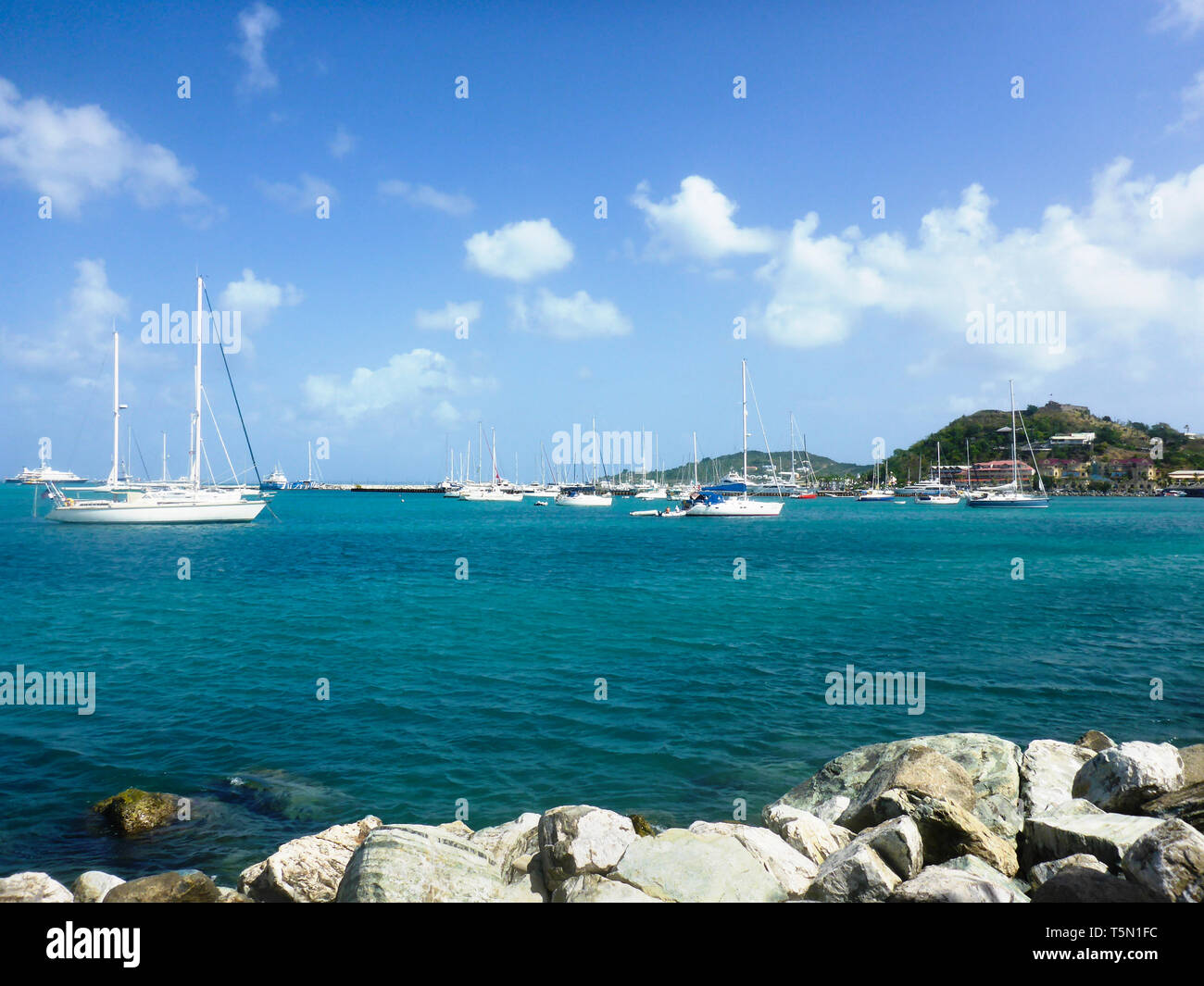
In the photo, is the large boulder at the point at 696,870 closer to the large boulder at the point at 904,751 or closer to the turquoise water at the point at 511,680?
the large boulder at the point at 904,751

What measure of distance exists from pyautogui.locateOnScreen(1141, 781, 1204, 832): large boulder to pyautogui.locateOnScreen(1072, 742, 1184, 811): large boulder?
135 millimetres

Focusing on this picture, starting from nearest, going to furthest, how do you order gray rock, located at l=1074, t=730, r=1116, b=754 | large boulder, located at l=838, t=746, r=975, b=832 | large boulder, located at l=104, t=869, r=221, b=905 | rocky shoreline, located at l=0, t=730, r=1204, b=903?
rocky shoreline, located at l=0, t=730, r=1204, b=903 < large boulder, located at l=104, t=869, r=221, b=905 < large boulder, located at l=838, t=746, r=975, b=832 < gray rock, located at l=1074, t=730, r=1116, b=754

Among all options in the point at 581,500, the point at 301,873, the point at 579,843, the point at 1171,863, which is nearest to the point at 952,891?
the point at 1171,863

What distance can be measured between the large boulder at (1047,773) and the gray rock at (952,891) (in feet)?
11.5

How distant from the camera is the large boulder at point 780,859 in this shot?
741 centimetres

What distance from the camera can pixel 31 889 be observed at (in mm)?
6812

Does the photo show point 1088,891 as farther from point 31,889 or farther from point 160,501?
point 160,501

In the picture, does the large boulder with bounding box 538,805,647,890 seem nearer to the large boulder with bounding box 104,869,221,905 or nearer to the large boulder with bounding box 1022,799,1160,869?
the large boulder with bounding box 104,869,221,905

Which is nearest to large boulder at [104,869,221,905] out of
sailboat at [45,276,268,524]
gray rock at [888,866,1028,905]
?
gray rock at [888,866,1028,905]

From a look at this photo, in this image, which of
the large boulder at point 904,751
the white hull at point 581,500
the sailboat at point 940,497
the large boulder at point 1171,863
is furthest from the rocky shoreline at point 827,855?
the sailboat at point 940,497

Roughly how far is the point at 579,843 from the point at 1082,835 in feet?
16.1

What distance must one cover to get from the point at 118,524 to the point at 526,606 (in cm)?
5764

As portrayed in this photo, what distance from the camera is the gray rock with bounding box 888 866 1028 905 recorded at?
5.89 metres
